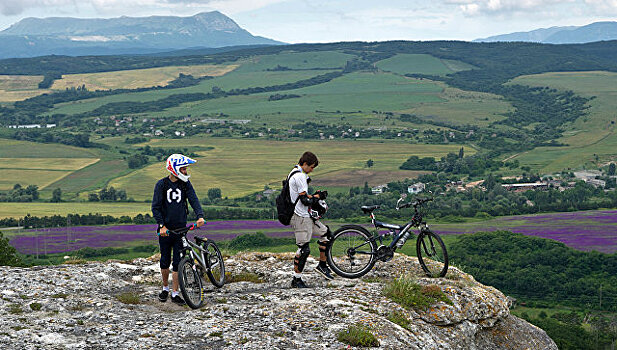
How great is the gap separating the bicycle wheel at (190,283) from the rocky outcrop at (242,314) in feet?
0.72

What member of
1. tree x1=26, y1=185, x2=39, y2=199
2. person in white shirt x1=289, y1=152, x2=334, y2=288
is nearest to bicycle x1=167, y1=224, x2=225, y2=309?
person in white shirt x1=289, y1=152, x2=334, y2=288

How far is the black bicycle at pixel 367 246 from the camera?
13.5 meters

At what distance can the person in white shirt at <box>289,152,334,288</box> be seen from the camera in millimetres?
12461

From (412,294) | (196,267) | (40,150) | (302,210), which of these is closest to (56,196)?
(40,150)

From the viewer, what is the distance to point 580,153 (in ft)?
474

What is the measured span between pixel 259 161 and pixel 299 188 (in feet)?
413

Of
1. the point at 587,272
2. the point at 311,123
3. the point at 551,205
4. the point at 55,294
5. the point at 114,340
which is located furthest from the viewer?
the point at 311,123

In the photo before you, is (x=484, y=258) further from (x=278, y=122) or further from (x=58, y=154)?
(x=278, y=122)

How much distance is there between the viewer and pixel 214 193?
101 metres

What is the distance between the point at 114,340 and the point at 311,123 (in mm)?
183941

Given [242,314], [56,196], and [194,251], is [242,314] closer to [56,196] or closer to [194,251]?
[194,251]

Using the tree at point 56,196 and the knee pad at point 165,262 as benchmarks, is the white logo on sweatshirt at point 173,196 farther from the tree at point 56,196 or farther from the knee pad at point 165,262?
the tree at point 56,196

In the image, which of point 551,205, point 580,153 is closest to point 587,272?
point 551,205

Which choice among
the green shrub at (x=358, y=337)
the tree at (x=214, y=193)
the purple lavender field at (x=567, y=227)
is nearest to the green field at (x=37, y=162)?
the tree at (x=214, y=193)
